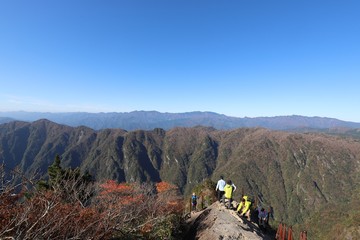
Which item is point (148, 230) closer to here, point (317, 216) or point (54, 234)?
point (54, 234)

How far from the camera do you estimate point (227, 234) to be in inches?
651

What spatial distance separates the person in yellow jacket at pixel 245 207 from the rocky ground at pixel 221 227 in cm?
119

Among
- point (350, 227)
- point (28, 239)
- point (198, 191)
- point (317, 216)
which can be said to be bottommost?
point (317, 216)

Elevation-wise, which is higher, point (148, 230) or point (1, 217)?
point (1, 217)

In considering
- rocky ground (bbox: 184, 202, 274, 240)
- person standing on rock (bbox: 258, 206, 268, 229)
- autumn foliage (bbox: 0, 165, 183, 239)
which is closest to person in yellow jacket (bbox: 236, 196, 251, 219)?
person standing on rock (bbox: 258, 206, 268, 229)

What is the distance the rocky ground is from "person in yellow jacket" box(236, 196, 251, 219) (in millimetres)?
1192

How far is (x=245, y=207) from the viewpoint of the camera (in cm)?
2114

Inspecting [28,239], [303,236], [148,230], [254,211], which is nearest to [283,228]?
[303,236]

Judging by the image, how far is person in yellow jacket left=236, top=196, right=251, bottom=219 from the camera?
21016 millimetres

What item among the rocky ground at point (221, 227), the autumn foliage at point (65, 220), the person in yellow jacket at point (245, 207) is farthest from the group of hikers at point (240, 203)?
the autumn foliage at point (65, 220)

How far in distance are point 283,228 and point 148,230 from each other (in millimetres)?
9788

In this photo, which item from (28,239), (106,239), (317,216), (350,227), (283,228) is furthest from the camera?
(317,216)

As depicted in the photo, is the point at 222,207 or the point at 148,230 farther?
the point at 222,207

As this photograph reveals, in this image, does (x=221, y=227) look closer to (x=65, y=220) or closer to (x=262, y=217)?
(x=262, y=217)
